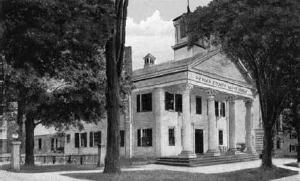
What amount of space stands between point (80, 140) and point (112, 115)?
19.4 meters

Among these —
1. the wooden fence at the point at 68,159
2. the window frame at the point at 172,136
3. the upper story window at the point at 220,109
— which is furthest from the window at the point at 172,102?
the wooden fence at the point at 68,159

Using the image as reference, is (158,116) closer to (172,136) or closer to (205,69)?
(172,136)

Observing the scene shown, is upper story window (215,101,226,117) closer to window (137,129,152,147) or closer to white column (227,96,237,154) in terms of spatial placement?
white column (227,96,237,154)

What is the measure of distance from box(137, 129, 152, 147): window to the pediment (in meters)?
5.96

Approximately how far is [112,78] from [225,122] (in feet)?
66.9

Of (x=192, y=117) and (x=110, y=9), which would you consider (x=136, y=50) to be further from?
(x=110, y=9)

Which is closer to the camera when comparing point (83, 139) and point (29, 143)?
point (29, 143)

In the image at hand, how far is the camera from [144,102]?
1131 inches

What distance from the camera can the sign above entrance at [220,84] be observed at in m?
25.8

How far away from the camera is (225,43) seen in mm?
18938

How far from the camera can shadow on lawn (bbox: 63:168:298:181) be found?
14992 millimetres

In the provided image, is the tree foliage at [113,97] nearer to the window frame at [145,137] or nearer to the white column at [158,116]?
the white column at [158,116]

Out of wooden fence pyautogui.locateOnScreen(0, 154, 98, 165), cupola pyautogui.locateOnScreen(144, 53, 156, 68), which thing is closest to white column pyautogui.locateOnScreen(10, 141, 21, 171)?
wooden fence pyautogui.locateOnScreen(0, 154, 98, 165)

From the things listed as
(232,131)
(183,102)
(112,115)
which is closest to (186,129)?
(183,102)
